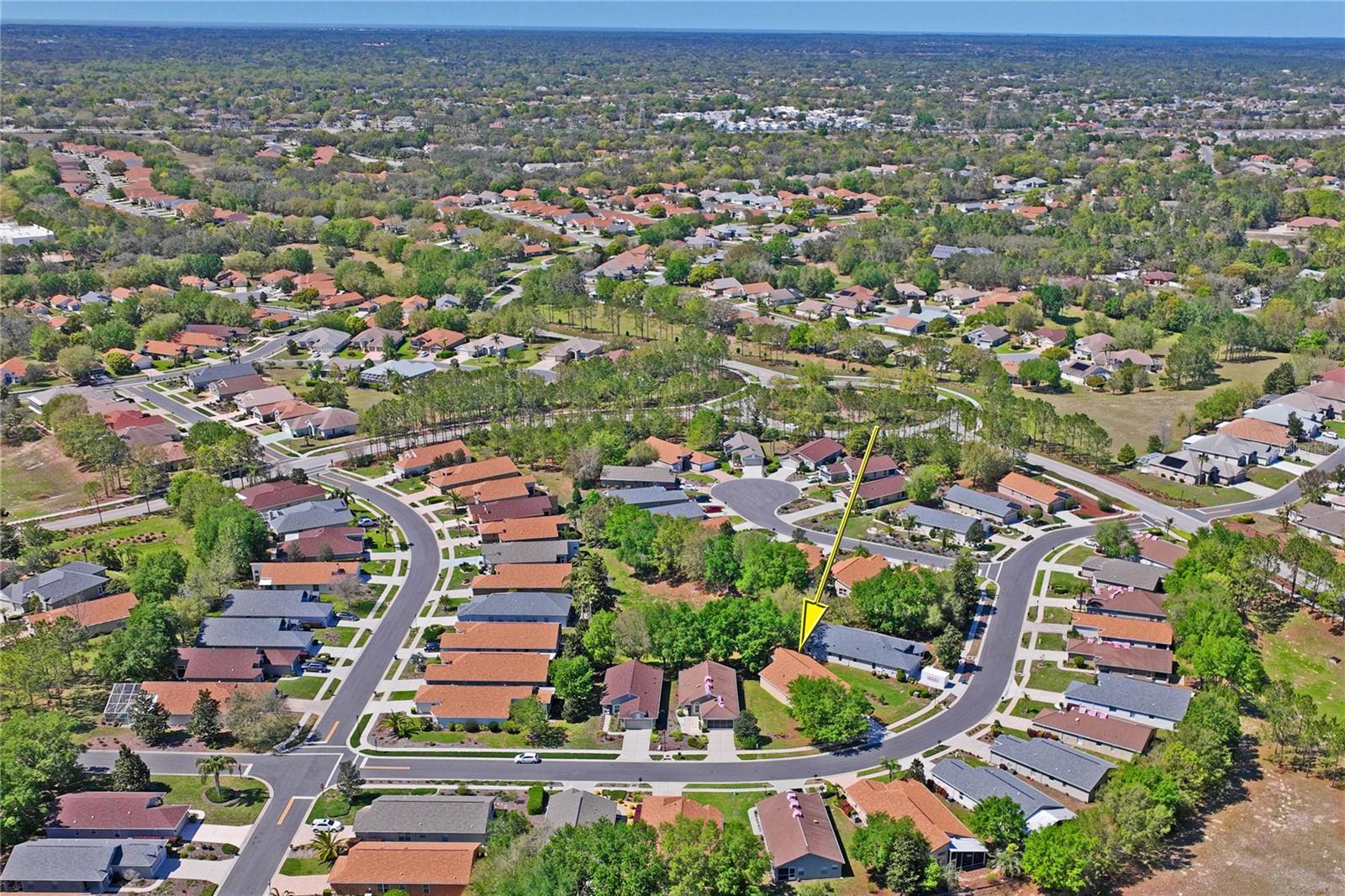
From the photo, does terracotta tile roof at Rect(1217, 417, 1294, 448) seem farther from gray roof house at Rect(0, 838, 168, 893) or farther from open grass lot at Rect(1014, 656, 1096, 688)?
gray roof house at Rect(0, 838, 168, 893)

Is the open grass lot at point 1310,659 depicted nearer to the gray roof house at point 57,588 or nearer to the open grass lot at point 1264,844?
the open grass lot at point 1264,844

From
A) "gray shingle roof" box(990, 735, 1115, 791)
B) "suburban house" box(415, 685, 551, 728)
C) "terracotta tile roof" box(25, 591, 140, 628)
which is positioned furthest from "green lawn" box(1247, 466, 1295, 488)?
"terracotta tile roof" box(25, 591, 140, 628)

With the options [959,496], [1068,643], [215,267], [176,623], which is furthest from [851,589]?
[215,267]

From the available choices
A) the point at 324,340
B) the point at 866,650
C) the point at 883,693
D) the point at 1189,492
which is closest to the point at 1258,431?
the point at 1189,492

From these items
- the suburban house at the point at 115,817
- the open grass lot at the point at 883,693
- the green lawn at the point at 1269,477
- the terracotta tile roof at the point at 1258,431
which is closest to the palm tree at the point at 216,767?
the suburban house at the point at 115,817

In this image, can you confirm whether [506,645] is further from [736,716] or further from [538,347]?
[538,347]
